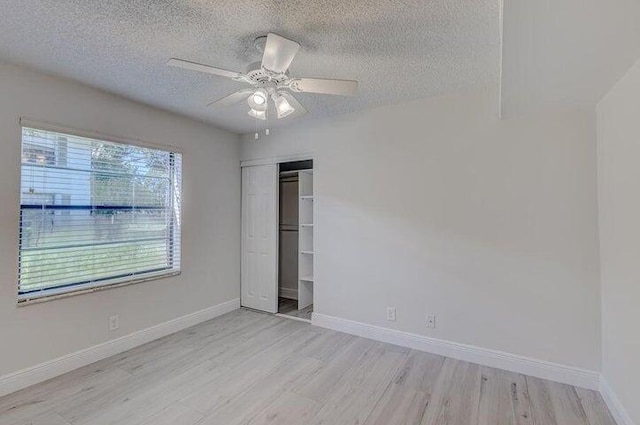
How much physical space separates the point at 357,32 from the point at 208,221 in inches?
113

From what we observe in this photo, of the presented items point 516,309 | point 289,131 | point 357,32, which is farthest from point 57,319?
point 516,309

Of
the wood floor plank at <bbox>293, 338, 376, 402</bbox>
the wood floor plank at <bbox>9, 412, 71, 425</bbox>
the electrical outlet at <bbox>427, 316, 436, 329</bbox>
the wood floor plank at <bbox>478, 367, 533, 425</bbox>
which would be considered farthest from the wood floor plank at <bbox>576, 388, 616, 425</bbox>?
the wood floor plank at <bbox>9, 412, 71, 425</bbox>

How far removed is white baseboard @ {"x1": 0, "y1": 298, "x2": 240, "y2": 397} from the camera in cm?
231

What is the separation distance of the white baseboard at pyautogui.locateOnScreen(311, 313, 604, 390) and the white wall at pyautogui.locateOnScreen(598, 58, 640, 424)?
213 millimetres

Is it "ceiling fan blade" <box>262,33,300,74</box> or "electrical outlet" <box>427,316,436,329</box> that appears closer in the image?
"ceiling fan blade" <box>262,33,300,74</box>

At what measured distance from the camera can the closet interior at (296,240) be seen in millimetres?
4191

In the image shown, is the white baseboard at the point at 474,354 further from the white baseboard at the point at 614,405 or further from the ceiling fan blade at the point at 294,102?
the ceiling fan blade at the point at 294,102

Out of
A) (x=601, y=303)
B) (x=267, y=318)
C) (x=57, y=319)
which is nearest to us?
(x=601, y=303)

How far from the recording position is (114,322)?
9.57 ft

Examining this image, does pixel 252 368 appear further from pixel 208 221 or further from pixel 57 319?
pixel 208 221

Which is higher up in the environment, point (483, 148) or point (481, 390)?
point (483, 148)

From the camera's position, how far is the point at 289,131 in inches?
154

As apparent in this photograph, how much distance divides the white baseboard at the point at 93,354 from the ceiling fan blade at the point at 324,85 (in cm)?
286

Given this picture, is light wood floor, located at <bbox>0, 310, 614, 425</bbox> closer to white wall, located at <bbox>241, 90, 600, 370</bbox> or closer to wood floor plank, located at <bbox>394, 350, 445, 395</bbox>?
wood floor plank, located at <bbox>394, 350, 445, 395</bbox>
